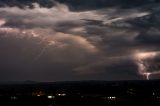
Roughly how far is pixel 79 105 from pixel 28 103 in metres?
18.4

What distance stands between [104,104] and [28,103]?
25588 mm

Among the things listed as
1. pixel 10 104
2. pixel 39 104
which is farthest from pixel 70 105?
pixel 10 104

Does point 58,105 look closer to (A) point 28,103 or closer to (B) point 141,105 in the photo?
(A) point 28,103

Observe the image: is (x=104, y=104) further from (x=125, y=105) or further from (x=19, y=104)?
(x=19, y=104)

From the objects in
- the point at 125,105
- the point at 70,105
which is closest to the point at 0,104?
the point at 70,105

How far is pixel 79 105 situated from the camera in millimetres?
121062

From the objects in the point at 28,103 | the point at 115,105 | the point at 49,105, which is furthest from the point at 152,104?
the point at 28,103

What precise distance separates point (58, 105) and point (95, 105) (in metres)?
11.9

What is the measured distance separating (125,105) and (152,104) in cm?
852

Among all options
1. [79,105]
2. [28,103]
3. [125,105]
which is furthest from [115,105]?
[28,103]

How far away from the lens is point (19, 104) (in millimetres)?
125750

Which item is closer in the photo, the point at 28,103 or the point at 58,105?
the point at 58,105

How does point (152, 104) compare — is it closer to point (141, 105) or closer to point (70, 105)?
point (141, 105)

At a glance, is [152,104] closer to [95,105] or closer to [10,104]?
[95,105]
